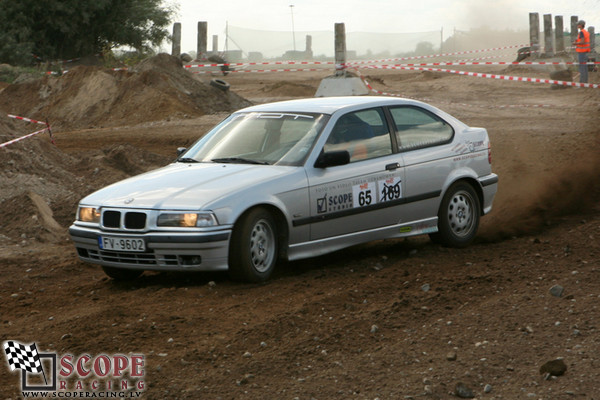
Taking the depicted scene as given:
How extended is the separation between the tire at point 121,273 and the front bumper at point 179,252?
0.52 meters

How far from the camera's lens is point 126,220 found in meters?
7.48

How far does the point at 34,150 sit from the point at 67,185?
1.63 metres

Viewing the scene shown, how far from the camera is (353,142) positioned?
27.8 ft

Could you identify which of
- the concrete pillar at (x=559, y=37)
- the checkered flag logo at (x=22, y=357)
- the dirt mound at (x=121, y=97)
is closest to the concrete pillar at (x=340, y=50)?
the dirt mound at (x=121, y=97)

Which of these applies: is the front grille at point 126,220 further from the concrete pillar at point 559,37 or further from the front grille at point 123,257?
the concrete pillar at point 559,37

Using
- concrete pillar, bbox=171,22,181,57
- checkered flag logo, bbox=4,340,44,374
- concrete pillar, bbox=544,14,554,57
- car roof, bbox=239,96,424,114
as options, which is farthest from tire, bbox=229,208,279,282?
concrete pillar, bbox=544,14,554,57

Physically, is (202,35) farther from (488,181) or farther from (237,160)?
(237,160)

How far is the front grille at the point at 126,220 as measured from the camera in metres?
7.42

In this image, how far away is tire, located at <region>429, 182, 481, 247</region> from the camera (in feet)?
Result: 29.8

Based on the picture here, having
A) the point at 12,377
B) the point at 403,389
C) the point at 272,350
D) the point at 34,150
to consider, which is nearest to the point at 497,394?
the point at 403,389

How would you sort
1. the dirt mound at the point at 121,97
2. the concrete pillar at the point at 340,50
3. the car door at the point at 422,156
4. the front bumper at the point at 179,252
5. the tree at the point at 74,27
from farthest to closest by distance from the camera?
the tree at the point at 74,27, the dirt mound at the point at 121,97, the concrete pillar at the point at 340,50, the car door at the point at 422,156, the front bumper at the point at 179,252

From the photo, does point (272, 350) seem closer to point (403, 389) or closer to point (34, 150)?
point (403, 389)

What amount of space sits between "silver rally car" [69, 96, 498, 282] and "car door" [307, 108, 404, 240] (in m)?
0.01

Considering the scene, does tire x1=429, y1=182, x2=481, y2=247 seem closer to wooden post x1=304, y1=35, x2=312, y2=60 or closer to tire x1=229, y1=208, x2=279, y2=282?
tire x1=229, y1=208, x2=279, y2=282
